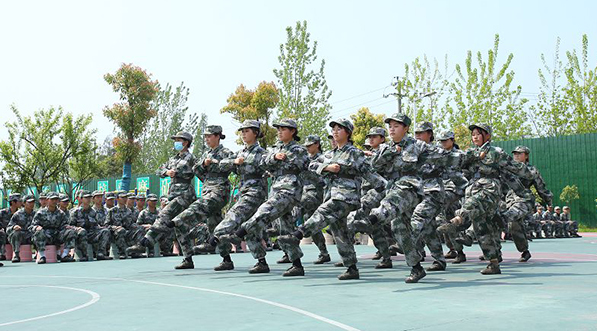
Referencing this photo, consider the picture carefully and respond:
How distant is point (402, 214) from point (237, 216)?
291 centimetres

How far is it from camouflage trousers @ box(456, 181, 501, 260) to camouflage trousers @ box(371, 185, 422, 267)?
1222 millimetres

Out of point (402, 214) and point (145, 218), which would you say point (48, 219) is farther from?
point (402, 214)

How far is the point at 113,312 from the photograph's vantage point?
612cm

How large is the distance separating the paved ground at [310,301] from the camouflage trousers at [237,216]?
65 cm

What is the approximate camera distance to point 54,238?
15391 millimetres

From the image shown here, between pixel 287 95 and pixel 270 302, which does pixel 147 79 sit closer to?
pixel 287 95

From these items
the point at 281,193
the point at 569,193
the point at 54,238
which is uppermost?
the point at 569,193

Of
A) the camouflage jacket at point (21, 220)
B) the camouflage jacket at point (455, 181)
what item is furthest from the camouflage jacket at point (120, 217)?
the camouflage jacket at point (455, 181)

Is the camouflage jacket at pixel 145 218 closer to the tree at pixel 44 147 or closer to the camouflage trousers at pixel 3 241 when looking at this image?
the camouflage trousers at pixel 3 241

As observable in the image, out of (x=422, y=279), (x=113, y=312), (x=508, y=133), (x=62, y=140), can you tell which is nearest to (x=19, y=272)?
(x=113, y=312)

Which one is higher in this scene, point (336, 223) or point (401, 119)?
point (401, 119)

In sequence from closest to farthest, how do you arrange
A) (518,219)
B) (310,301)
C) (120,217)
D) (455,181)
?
1. (310,301)
2. (518,219)
3. (455,181)
4. (120,217)

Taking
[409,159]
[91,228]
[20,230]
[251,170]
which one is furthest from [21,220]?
[409,159]

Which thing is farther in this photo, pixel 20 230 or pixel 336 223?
pixel 20 230
